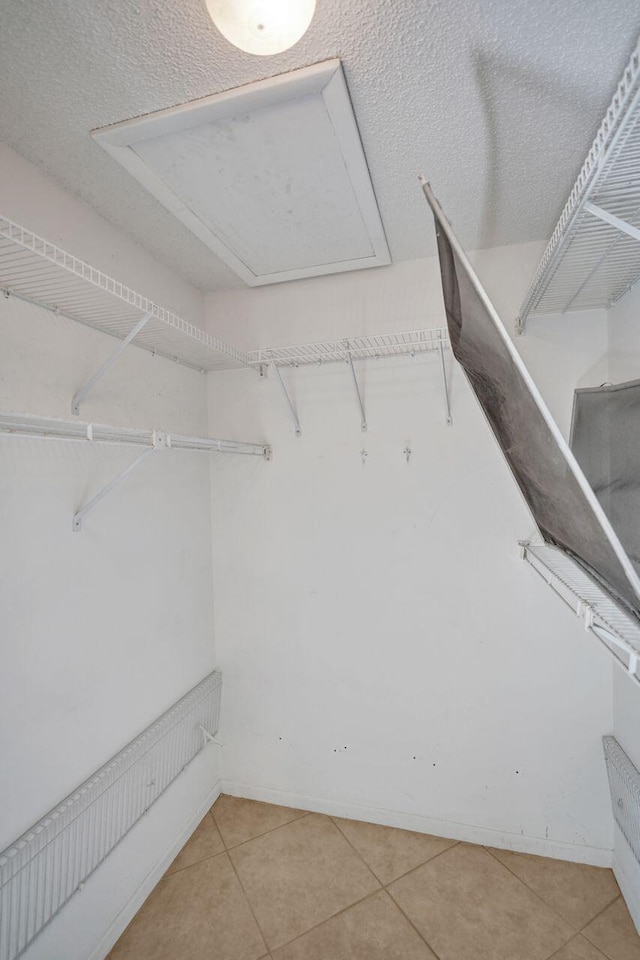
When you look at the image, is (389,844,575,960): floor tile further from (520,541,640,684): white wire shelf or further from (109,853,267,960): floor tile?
(520,541,640,684): white wire shelf

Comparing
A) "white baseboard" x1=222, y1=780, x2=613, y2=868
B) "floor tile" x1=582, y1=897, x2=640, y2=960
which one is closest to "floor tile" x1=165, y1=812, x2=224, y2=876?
"white baseboard" x1=222, y1=780, x2=613, y2=868

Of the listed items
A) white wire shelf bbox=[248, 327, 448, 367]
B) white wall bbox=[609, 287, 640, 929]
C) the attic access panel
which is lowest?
white wall bbox=[609, 287, 640, 929]

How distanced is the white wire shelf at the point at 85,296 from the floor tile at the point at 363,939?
7.17 feet

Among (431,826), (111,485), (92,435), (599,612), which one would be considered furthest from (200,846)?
(599,612)

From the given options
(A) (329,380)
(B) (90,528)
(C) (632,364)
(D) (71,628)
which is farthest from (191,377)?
(C) (632,364)

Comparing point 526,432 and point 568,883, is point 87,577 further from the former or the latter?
point 568,883

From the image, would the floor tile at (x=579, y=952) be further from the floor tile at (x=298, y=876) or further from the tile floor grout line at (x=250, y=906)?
the tile floor grout line at (x=250, y=906)

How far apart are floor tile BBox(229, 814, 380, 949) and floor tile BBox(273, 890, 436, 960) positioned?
1.5 inches

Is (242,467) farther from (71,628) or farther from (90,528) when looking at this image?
(71,628)

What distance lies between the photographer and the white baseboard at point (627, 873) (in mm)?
1571

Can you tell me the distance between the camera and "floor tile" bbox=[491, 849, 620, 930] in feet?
5.34

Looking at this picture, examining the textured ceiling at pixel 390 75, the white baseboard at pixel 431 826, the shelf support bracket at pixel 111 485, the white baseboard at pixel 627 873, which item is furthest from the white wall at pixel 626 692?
the shelf support bracket at pixel 111 485

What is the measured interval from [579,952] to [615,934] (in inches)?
6.6

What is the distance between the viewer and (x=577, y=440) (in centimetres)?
168
